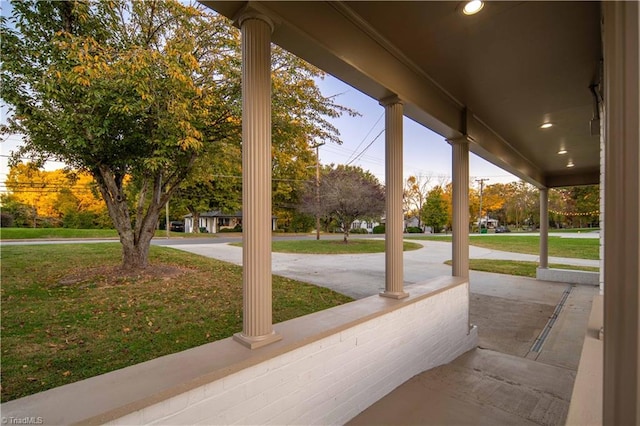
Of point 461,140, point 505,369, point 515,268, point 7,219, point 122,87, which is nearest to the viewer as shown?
point 505,369

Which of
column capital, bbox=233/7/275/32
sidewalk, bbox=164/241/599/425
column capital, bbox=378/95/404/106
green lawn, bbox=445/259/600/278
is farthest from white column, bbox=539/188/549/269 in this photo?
column capital, bbox=233/7/275/32

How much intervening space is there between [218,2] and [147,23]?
→ 538 cm

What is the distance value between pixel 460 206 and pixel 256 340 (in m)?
3.24

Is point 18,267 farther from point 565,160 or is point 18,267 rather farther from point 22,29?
point 565,160

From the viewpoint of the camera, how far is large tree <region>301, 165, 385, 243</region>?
14922 millimetres

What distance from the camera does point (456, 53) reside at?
2.67 metres

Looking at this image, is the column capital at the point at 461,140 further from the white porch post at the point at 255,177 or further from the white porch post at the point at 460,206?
the white porch post at the point at 255,177

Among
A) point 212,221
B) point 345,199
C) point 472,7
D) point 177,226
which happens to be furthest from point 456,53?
point 177,226

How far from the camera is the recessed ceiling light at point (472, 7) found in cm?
203

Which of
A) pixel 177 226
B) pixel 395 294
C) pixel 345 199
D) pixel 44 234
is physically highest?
pixel 345 199

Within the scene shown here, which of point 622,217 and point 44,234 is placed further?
point 44,234

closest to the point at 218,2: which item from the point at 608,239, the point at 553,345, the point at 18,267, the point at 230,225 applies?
the point at 608,239

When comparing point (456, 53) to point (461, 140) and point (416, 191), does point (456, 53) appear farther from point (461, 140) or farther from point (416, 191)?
point (416, 191)

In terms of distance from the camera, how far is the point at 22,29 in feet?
15.3
